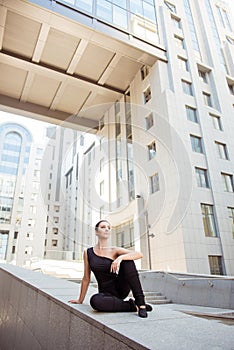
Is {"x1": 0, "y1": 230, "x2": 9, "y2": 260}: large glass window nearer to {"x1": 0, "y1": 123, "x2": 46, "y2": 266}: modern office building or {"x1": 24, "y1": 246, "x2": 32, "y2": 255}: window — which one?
{"x1": 0, "y1": 123, "x2": 46, "y2": 266}: modern office building

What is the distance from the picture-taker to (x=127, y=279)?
7.06 ft

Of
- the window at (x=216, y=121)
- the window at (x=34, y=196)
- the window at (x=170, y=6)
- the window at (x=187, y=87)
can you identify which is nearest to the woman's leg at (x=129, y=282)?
the window at (x=187, y=87)

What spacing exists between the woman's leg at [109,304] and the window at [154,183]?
42.5 ft

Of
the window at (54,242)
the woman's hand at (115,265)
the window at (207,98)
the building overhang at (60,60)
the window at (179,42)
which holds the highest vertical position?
the window at (179,42)

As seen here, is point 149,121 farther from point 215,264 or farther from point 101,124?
point 215,264

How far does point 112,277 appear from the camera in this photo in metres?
2.26

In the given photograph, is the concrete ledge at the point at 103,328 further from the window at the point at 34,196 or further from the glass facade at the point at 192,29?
the window at the point at 34,196

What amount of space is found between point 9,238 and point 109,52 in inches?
1278

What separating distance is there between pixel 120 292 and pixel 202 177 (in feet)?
45.4

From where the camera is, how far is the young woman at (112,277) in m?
2.07

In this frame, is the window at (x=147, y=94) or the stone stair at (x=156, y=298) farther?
the window at (x=147, y=94)

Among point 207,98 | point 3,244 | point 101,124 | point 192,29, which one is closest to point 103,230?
point 207,98

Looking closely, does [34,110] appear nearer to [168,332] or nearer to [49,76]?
[49,76]

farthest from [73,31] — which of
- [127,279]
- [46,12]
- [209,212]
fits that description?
[127,279]
